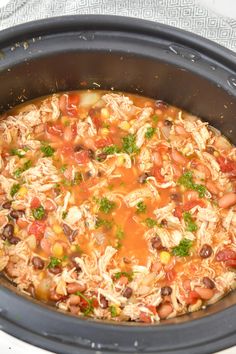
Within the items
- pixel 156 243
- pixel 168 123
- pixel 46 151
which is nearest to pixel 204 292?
pixel 156 243

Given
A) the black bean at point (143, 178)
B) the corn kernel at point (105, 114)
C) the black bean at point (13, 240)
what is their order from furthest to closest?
the corn kernel at point (105, 114), the black bean at point (143, 178), the black bean at point (13, 240)

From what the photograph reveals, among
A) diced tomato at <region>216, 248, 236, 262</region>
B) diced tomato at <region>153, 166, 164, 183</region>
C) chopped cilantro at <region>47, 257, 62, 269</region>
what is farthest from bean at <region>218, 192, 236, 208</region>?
chopped cilantro at <region>47, 257, 62, 269</region>

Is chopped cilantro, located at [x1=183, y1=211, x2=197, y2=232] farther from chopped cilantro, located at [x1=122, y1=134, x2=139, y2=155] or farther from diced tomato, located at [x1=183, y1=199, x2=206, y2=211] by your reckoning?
chopped cilantro, located at [x1=122, y1=134, x2=139, y2=155]

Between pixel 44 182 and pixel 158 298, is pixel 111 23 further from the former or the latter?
pixel 158 298

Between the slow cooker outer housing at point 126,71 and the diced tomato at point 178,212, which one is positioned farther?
the diced tomato at point 178,212

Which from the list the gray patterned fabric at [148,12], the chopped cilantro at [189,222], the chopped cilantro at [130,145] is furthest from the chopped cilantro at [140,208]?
the gray patterned fabric at [148,12]

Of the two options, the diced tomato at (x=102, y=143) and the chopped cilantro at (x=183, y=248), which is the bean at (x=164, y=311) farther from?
the diced tomato at (x=102, y=143)

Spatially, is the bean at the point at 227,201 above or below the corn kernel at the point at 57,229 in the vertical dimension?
above

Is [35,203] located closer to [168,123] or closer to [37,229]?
[37,229]
